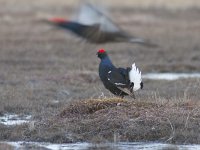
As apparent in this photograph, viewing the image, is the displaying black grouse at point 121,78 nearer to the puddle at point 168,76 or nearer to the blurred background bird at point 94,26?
the puddle at point 168,76

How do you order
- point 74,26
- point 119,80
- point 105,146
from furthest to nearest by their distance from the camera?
1. point 74,26
2. point 119,80
3. point 105,146

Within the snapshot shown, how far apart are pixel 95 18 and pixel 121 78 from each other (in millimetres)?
9781

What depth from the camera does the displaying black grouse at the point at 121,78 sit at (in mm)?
10016

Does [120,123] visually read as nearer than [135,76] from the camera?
Yes

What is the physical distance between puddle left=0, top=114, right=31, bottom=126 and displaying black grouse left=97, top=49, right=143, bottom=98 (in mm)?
1378

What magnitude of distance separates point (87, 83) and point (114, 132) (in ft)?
18.2

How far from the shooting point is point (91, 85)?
1418 cm

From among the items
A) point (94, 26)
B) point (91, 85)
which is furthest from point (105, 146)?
point (94, 26)

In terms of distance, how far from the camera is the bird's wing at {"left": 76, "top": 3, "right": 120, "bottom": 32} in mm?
19531

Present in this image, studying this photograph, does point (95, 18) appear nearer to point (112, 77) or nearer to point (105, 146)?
point (112, 77)

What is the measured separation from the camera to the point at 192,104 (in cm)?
1023

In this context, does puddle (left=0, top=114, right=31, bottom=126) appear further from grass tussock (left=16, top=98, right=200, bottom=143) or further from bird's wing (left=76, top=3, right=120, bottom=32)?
bird's wing (left=76, top=3, right=120, bottom=32)

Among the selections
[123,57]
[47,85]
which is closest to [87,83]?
[47,85]

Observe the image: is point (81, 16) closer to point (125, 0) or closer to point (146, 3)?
point (146, 3)
